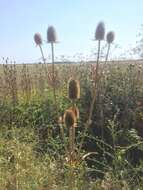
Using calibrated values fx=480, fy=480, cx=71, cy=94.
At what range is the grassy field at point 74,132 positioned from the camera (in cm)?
369

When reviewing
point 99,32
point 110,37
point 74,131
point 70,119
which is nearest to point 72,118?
point 70,119

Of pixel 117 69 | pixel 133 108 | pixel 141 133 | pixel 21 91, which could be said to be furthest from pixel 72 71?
pixel 141 133

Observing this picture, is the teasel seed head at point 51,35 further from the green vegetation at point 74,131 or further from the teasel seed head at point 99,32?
the teasel seed head at point 99,32

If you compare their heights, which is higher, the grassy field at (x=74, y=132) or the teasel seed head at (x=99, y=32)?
the teasel seed head at (x=99, y=32)

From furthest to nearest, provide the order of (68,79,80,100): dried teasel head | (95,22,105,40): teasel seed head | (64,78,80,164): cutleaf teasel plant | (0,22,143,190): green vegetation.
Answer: (0,22,143,190): green vegetation
(95,22,105,40): teasel seed head
(68,79,80,100): dried teasel head
(64,78,80,164): cutleaf teasel plant

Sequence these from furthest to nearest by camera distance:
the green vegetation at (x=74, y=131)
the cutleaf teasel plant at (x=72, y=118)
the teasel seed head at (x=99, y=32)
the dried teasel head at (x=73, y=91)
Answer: the green vegetation at (x=74, y=131), the teasel seed head at (x=99, y=32), the dried teasel head at (x=73, y=91), the cutleaf teasel plant at (x=72, y=118)

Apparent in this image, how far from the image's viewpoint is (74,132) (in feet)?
10.7

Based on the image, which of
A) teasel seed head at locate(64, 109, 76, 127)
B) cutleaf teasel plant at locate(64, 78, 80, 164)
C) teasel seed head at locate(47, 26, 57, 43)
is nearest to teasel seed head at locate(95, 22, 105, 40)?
teasel seed head at locate(47, 26, 57, 43)

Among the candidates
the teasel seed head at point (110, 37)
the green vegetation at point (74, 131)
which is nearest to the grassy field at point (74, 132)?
the green vegetation at point (74, 131)

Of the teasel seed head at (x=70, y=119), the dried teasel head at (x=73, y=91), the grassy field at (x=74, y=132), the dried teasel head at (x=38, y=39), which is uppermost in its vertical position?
the dried teasel head at (x=38, y=39)

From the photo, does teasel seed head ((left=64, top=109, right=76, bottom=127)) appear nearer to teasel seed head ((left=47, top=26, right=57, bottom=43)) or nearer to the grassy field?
the grassy field

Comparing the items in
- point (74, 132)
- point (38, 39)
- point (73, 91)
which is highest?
point (38, 39)

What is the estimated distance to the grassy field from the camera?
3688mm

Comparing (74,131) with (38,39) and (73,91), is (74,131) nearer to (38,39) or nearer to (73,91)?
(73,91)
